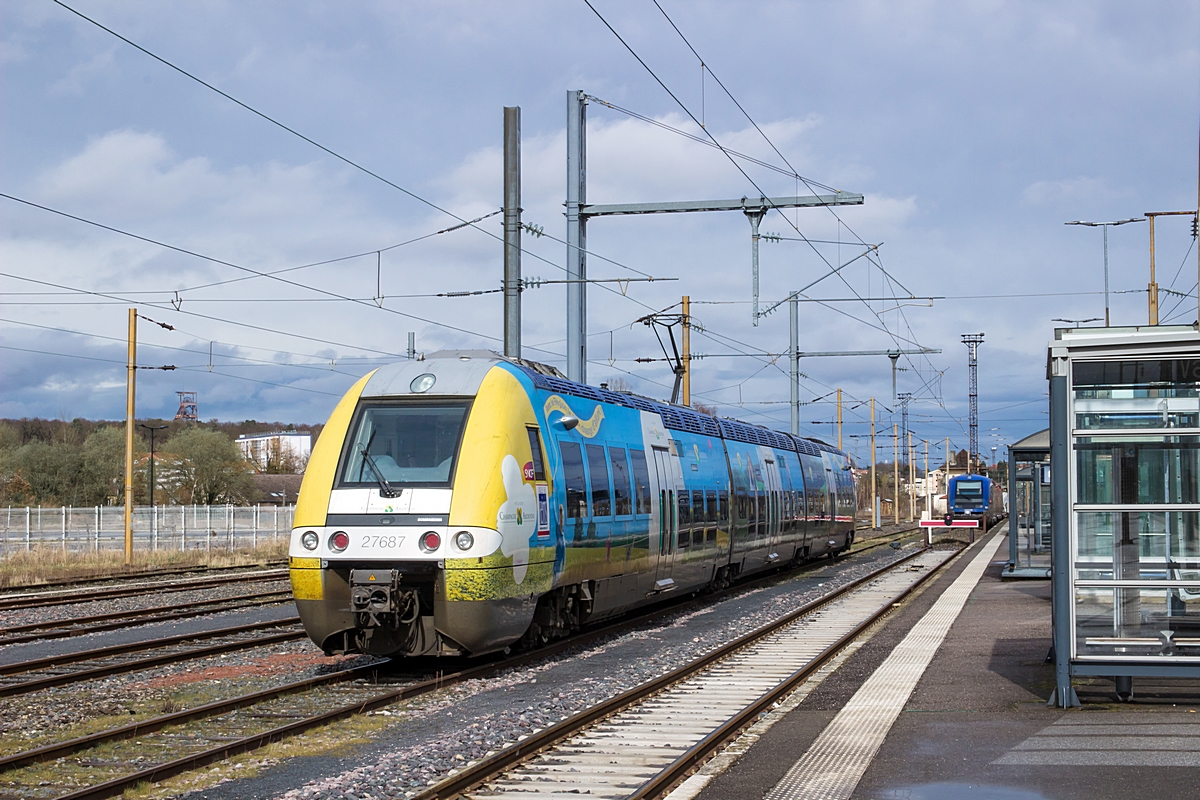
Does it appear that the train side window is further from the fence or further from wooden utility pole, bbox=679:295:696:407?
the fence

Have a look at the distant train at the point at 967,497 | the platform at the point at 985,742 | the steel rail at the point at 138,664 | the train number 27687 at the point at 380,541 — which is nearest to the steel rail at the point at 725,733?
the platform at the point at 985,742

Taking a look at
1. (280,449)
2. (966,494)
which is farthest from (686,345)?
(280,449)

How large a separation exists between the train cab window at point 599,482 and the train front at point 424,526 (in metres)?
1.89

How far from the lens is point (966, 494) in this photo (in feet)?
230

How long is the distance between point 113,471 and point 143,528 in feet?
75.8

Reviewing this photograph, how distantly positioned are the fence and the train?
2778 cm

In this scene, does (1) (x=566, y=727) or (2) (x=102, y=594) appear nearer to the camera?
(1) (x=566, y=727)

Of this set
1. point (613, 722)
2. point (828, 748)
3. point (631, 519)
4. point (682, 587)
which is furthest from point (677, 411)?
point (828, 748)

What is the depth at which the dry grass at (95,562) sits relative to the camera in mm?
29609

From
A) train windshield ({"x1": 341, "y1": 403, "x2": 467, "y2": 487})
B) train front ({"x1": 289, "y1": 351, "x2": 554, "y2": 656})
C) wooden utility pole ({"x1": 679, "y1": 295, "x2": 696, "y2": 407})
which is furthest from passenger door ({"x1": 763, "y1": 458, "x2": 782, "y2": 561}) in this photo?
train windshield ({"x1": 341, "y1": 403, "x2": 467, "y2": 487})

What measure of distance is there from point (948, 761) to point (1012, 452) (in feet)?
60.7

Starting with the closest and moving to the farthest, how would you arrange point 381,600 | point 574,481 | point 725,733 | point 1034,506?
point 725,733 → point 381,600 → point 574,481 → point 1034,506

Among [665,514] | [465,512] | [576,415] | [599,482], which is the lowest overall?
[665,514]

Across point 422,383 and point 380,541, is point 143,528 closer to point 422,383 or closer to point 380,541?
point 422,383
